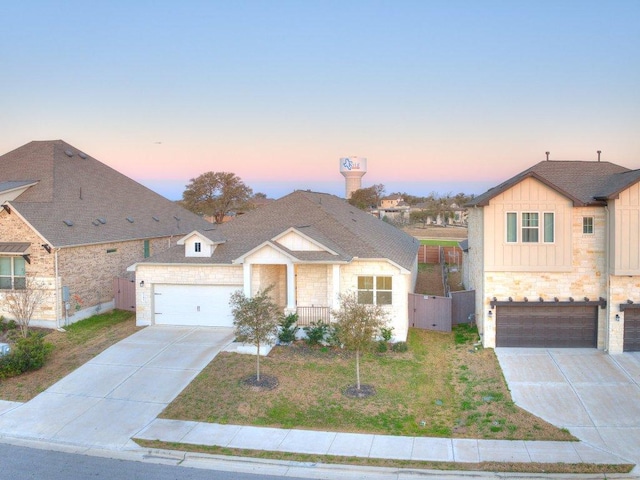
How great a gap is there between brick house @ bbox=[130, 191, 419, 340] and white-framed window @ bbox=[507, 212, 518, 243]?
392cm

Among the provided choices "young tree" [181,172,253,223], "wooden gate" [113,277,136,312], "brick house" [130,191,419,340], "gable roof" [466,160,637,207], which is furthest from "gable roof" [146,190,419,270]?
"young tree" [181,172,253,223]

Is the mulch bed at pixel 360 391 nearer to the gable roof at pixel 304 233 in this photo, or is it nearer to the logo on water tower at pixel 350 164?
the gable roof at pixel 304 233

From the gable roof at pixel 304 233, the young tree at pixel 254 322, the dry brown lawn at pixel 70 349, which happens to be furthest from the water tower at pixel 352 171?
the young tree at pixel 254 322

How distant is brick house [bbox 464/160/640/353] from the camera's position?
18.3 meters

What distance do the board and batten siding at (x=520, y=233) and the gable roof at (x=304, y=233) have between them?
3477mm

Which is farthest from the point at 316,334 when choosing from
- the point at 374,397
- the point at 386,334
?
the point at 374,397

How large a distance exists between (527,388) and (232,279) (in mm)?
12054

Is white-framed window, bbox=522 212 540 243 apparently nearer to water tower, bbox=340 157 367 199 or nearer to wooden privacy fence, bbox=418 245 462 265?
wooden privacy fence, bbox=418 245 462 265

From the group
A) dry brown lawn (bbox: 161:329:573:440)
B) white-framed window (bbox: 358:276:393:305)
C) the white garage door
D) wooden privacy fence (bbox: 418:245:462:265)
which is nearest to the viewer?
dry brown lawn (bbox: 161:329:573:440)

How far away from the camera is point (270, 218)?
82.4ft

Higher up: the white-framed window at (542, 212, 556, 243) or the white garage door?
the white-framed window at (542, 212, 556, 243)

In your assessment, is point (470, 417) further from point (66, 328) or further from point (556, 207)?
point (66, 328)

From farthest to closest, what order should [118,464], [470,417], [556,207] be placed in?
[556,207], [470,417], [118,464]

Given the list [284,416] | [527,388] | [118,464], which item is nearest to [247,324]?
[284,416]
